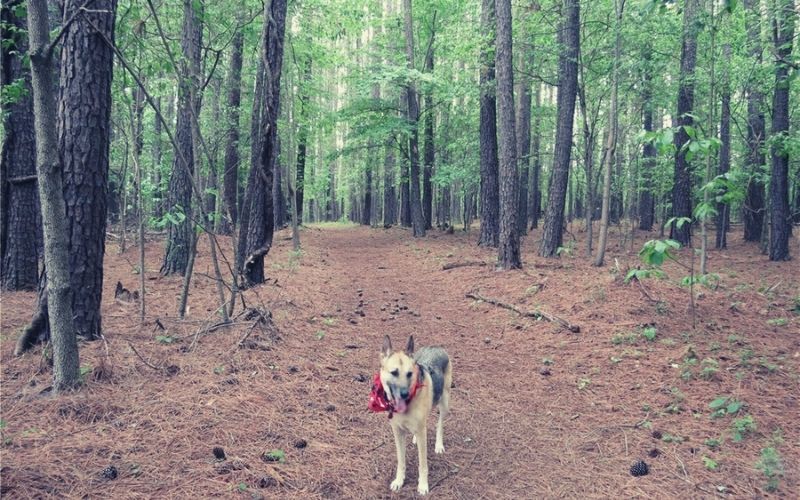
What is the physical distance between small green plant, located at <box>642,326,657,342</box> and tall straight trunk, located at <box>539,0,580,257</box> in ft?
22.5

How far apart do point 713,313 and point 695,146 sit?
420 cm

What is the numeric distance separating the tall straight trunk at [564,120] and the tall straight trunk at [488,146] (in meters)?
1.94

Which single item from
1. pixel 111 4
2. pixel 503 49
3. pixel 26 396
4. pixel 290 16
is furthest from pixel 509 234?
pixel 290 16

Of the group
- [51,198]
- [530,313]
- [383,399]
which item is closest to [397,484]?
[383,399]

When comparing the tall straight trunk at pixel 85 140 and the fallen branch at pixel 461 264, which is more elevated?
the tall straight trunk at pixel 85 140

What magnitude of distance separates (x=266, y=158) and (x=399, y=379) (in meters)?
6.34

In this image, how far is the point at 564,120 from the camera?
13.2 meters

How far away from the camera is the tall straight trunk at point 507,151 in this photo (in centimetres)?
1116

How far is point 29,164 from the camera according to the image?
8383 mm

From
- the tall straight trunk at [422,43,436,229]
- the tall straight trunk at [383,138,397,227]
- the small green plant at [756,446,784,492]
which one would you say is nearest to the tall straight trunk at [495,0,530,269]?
the small green plant at [756,446,784,492]

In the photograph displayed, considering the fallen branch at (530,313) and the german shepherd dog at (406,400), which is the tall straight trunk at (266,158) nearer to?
the fallen branch at (530,313)

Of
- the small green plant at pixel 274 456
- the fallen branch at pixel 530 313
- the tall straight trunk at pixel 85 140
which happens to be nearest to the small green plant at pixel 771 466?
the fallen branch at pixel 530 313

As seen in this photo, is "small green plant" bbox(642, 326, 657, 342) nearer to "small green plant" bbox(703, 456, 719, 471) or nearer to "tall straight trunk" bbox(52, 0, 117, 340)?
"small green plant" bbox(703, 456, 719, 471)

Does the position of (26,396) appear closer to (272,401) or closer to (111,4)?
(272,401)
